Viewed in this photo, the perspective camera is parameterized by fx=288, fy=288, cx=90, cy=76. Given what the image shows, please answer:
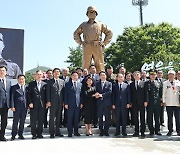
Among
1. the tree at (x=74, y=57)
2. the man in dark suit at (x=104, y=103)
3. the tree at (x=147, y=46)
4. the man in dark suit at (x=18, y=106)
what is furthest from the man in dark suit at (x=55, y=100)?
the tree at (x=74, y=57)

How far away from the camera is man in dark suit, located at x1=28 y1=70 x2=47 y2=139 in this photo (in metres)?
6.82

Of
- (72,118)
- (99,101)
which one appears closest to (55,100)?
(72,118)

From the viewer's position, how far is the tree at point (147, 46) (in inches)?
1104

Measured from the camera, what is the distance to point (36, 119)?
6.86 metres

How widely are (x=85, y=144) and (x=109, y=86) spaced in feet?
5.90

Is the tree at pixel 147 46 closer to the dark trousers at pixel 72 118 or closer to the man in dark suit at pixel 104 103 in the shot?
the man in dark suit at pixel 104 103

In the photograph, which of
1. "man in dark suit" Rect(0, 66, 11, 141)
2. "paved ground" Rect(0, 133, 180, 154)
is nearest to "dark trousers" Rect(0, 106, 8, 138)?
"man in dark suit" Rect(0, 66, 11, 141)

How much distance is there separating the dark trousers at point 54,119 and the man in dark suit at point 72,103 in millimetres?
241

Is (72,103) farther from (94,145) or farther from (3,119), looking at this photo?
(3,119)

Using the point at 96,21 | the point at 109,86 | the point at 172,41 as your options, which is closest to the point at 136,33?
the point at 172,41

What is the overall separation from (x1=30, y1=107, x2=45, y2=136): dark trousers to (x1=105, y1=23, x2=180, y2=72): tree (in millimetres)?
21655

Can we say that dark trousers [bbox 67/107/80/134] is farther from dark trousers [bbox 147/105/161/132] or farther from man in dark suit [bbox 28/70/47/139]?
dark trousers [bbox 147/105/161/132]

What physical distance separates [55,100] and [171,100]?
2.84 m

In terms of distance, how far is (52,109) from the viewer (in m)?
6.94
